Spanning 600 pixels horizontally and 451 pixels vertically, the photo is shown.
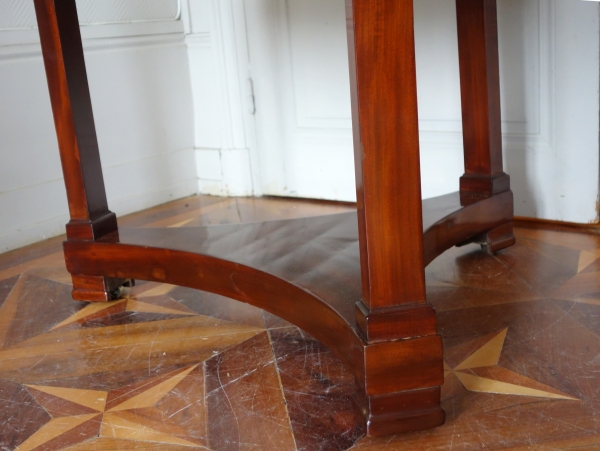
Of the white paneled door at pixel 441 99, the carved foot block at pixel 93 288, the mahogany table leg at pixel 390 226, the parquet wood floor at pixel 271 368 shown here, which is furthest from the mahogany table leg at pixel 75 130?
the white paneled door at pixel 441 99

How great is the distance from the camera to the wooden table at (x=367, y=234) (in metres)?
0.69

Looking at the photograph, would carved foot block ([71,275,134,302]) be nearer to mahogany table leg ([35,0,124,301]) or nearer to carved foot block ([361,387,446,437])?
mahogany table leg ([35,0,124,301])

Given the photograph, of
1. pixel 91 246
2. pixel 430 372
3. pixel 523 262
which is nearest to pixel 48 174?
pixel 91 246

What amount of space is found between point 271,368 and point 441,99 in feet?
2.95

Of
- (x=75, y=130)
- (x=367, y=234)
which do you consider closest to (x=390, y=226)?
(x=367, y=234)

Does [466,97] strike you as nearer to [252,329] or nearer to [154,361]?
[252,329]

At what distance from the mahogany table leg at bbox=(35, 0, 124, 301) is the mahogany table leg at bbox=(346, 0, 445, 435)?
23.8 inches

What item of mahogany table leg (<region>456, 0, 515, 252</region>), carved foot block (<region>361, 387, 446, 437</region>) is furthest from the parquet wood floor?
mahogany table leg (<region>456, 0, 515, 252</region>)

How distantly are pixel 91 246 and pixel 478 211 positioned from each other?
671 mm

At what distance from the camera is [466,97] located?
1.29 meters

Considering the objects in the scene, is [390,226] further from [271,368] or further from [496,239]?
[496,239]

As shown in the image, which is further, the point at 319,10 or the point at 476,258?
the point at 319,10

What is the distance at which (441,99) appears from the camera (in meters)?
1.61

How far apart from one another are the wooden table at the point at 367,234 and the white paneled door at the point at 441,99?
22 centimetres
